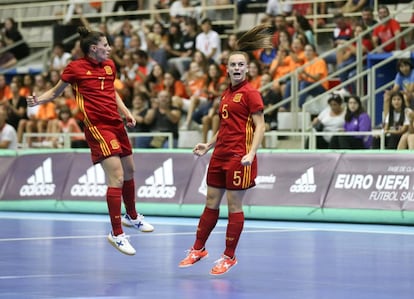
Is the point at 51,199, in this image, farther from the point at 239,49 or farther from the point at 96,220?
the point at 239,49

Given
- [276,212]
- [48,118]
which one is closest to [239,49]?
[276,212]

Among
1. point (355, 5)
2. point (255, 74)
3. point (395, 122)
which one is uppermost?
point (355, 5)

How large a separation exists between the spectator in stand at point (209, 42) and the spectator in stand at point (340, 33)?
2.67 metres

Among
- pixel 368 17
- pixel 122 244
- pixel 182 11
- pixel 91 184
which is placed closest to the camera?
pixel 122 244

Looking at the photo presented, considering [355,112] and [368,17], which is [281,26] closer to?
[368,17]

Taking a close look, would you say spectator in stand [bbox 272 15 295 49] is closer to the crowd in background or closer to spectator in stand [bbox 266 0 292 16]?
the crowd in background

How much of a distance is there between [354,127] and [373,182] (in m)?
2.57

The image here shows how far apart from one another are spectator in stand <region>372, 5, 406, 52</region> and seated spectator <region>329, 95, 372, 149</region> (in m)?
2.92

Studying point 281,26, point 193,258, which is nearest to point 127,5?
point 281,26

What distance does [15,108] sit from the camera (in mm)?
25797

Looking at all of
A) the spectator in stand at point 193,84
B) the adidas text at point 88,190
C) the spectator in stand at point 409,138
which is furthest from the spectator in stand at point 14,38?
the spectator in stand at point 409,138

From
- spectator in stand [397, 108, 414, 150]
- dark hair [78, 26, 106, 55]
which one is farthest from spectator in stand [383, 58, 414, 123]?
dark hair [78, 26, 106, 55]

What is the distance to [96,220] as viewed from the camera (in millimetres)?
18031

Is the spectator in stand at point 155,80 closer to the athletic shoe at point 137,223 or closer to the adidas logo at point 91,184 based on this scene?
the adidas logo at point 91,184
